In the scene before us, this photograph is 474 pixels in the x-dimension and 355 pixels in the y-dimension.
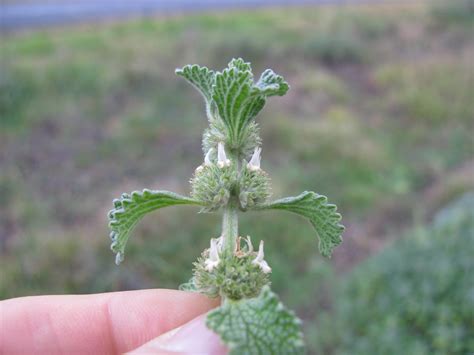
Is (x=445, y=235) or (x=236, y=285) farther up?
(x=445, y=235)

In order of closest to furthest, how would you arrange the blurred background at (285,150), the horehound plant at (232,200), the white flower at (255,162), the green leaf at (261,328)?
the green leaf at (261,328)
the horehound plant at (232,200)
the white flower at (255,162)
the blurred background at (285,150)

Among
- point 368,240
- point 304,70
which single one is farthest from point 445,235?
point 304,70

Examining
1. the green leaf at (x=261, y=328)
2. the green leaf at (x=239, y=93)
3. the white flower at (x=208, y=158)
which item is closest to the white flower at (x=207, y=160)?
the white flower at (x=208, y=158)

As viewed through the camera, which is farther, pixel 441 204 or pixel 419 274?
pixel 441 204

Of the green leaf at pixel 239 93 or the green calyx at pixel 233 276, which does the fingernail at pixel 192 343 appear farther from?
the green leaf at pixel 239 93

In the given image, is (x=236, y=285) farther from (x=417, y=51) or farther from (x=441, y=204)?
(x=417, y=51)

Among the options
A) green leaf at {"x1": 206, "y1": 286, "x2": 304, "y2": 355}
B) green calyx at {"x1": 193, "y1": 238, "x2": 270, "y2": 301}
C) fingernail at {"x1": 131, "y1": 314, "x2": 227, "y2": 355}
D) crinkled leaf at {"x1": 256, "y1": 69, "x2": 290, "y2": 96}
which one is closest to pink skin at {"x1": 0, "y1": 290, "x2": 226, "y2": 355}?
fingernail at {"x1": 131, "y1": 314, "x2": 227, "y2": 355}
